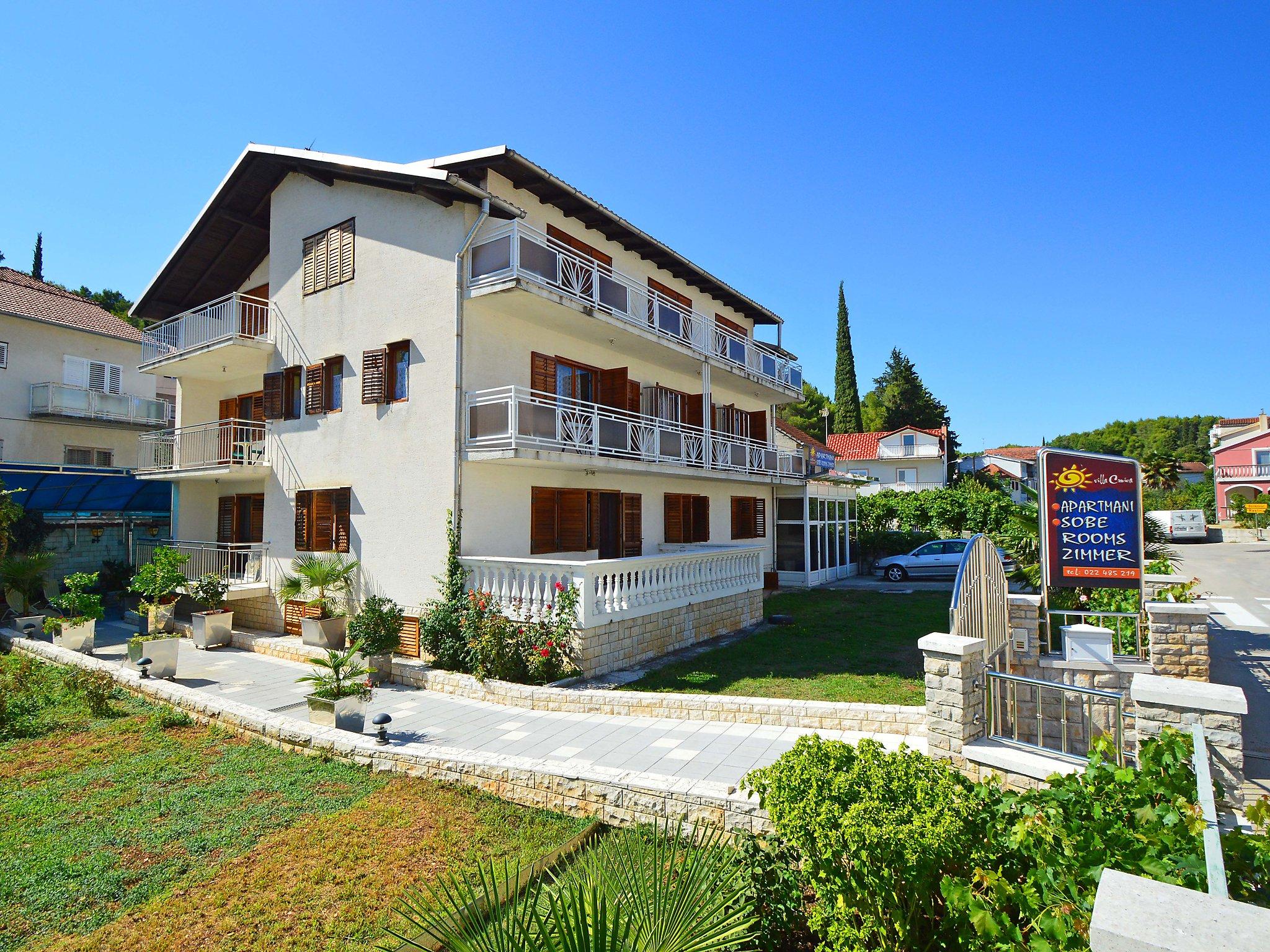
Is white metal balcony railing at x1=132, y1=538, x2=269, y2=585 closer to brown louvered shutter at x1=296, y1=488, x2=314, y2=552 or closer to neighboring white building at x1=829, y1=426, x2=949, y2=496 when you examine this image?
brown louvered shutter at x1=296, y1=488, x2=314, y2=552

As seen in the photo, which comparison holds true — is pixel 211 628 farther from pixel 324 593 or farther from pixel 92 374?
pixel 92 374

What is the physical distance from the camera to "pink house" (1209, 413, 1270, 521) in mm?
53688

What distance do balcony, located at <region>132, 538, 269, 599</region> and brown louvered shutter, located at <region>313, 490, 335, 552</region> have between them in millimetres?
2159

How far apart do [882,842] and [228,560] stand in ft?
58.0

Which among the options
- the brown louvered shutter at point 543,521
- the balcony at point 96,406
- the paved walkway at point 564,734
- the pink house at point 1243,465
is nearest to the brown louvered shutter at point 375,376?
the brown louvered shutter at point 543,521

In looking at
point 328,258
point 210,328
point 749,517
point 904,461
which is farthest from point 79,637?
point 904,461

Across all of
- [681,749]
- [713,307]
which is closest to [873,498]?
[713,307]

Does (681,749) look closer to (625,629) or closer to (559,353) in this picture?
(625,629)

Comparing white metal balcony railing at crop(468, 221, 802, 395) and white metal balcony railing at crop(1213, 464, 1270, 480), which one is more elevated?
white metal balcony railing at crop(468, 221, 802, 395)

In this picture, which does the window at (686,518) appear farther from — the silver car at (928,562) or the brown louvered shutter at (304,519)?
the silver car at (928,562)

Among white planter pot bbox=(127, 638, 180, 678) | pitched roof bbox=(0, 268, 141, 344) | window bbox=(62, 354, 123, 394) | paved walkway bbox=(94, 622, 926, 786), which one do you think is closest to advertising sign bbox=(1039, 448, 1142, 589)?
paved walkway bbox=(94, 622, 926, 786)

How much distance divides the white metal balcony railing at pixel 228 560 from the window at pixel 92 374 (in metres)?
9.73

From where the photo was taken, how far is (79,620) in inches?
532

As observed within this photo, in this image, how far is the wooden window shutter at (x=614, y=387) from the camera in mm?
15812
